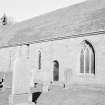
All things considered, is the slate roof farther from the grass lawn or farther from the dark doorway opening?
the dark doorway opening

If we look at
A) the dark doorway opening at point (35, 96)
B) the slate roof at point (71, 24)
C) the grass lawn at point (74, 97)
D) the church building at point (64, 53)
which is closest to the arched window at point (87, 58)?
the church building at point (64, 53)

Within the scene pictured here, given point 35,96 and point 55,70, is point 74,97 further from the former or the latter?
point 55,70

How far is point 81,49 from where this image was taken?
1964 cm

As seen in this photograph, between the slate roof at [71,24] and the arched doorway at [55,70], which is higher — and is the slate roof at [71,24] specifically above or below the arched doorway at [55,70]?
above

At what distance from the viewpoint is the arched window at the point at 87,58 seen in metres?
18.9

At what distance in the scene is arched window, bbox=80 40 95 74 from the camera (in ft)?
62.0

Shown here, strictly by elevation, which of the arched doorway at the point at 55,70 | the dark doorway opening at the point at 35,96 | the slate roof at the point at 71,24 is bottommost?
the dark doorway opening at the point at 35,96

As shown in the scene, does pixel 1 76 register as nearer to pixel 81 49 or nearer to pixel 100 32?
pixel 81 49

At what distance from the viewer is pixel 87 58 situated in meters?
19.4

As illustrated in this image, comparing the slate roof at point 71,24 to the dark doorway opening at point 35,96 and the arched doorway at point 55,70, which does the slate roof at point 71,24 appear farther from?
the dark doorway opening at point 35,96

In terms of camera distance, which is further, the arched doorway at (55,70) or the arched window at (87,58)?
the arched doorway at (55,70)

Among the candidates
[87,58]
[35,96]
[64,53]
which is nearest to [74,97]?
[35,96]

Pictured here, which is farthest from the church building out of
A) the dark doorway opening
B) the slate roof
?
the dark doorway opening

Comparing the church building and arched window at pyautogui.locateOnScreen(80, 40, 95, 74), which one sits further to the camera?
arched window at pyautogui.locateOnScreen(80, 40, 95, 74)
